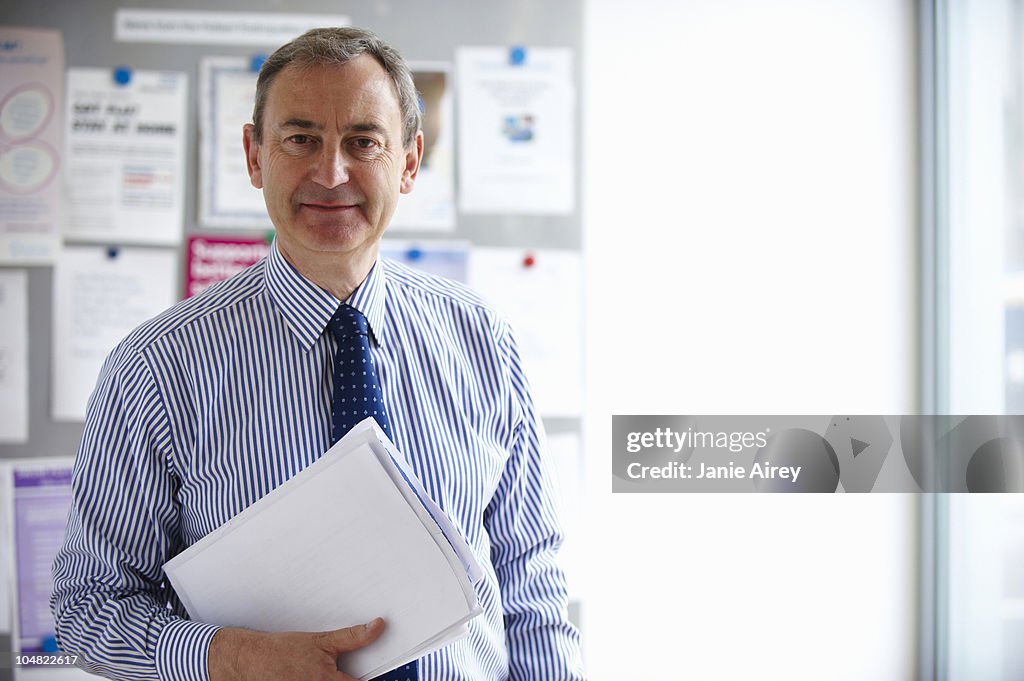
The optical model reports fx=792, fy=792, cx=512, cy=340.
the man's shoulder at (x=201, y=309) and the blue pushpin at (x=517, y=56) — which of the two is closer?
the man's shoulder at (x=201, y=309)

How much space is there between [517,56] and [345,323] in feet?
2.80

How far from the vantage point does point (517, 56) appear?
5.07 ft

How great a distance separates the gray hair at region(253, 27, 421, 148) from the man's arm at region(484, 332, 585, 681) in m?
0.38

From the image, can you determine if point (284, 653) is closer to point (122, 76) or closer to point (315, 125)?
point (315, 125)

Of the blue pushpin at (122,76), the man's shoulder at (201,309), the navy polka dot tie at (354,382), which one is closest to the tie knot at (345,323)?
the navy polka dot tie at (354,382)

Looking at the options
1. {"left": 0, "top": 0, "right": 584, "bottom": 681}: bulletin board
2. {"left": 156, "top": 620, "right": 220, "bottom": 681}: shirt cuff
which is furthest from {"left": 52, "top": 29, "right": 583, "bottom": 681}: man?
{"left": 0, "top": 0, "right": 584, "bottom": 681}: bulletin board

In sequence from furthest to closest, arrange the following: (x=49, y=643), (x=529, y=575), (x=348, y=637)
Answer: (x=49, y=643)
(x=529, y=575)
(x=348, y=637)

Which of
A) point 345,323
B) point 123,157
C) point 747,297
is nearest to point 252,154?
point 345,323

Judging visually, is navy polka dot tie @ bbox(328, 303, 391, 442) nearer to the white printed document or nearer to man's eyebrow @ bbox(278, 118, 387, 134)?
man's eyebrow @ bbox(278, 118, 387, 134)

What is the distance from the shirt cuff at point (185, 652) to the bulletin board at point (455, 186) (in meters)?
0.88

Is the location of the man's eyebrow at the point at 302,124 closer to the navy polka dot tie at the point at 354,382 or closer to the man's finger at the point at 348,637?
the navy polka dot tie at the point at 354,382

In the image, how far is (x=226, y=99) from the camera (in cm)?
153

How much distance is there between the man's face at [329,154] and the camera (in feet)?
2.81

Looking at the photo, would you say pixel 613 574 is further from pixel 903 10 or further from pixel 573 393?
pixel 903 10
